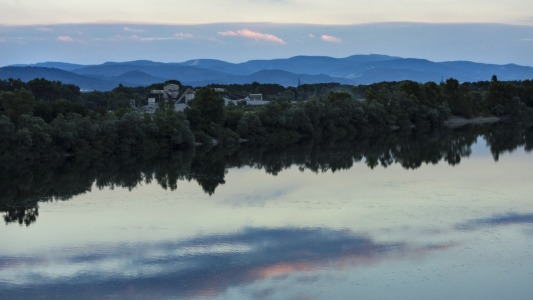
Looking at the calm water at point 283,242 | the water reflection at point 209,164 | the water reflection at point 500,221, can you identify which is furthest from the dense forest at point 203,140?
the water reflection at point 500,221

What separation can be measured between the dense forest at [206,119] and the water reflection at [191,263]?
536 inches

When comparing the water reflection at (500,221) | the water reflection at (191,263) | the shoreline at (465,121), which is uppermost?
the shoreline at (465,121)

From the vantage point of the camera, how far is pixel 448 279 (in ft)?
42.4

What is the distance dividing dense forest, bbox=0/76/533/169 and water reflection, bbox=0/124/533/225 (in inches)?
53.0

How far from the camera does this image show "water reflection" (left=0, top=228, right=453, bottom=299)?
1272 centimetres

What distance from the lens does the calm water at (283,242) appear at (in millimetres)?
12703

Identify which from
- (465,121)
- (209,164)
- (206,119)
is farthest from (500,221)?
(465,121)

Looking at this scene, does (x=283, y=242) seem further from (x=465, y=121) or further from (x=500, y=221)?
(x=465, y=121)

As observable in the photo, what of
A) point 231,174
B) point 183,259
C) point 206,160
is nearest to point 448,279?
point 183,259

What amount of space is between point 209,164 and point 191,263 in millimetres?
14512

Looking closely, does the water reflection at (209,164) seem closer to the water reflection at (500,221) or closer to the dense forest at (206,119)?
the dense forest at (206,119)

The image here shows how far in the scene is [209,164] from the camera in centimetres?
2855

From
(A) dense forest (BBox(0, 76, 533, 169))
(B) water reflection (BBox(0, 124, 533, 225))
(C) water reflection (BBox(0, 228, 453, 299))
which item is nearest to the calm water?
(C) water reflection (BBox(0, 228, 453, 299))

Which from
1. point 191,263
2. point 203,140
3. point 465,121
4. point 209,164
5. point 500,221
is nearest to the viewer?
point 191,263
